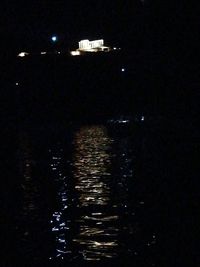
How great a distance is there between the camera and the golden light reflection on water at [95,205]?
12.8 m

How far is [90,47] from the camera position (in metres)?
93.5

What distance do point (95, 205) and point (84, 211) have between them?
875mm

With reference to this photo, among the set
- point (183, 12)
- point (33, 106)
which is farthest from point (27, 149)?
Answer: point (33, 106)

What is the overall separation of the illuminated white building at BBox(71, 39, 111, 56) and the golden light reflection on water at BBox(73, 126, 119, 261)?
59.0m

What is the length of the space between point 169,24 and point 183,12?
3.74 metres

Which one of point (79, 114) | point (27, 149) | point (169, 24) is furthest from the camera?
point (79, 114)

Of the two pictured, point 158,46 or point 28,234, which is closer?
point 28,234

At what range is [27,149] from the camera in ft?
121

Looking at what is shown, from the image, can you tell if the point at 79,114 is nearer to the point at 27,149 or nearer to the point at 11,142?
the point at 11,142

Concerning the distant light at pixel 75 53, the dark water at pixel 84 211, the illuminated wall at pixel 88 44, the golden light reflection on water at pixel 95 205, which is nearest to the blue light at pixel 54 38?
the illuminated wall at pixel 88 44

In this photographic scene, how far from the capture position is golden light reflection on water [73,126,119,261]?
1280cm

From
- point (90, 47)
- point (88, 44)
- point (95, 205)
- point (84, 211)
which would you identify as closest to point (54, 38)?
point (88, 44)

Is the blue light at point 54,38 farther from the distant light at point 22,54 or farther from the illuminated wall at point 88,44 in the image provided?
the distant light at point 22,54

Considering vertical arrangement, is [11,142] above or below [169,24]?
below
